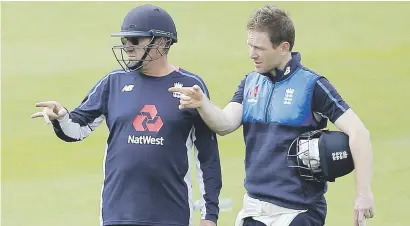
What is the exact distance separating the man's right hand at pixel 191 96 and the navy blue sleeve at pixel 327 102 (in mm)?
593

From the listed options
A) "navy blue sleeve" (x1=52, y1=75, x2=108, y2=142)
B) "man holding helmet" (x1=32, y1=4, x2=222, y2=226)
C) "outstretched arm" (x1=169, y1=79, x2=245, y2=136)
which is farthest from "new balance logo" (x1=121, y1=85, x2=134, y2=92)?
"outstretched arm" (x1=169, y1=79, x2=245, y2=136)

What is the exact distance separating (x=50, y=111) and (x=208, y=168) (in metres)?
0.91

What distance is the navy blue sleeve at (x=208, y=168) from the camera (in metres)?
5.34

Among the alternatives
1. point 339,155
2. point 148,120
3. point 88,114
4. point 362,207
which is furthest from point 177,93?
point 362,207

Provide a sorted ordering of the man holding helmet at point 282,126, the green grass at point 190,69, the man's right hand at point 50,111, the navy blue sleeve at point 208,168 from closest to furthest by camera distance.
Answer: the man holding helmet at point 282,126, the man's right hand at point 50,111, the navy blue sleeve at point 208,168, the green grass at point 190,69

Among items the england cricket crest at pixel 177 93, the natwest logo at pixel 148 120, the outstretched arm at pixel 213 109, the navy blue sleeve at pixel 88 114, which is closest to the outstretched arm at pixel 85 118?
the navy blue sleeve at pixel 88 114

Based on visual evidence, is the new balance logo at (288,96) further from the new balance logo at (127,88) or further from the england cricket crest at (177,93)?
the new balance logo at (127,88)

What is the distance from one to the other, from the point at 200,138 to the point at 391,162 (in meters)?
3.92

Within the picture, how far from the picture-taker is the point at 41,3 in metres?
10.8

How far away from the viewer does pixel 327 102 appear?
504 centimetres

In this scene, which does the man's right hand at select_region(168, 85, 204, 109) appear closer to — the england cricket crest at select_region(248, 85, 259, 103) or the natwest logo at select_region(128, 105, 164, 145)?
the natwest logo at select_region(128, 105, 164, 145)

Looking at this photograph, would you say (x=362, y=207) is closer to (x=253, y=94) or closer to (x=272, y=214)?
(x=272, y=214)

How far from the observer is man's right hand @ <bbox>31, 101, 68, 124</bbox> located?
16.8ft

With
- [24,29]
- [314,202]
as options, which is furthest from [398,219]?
[24,29]
